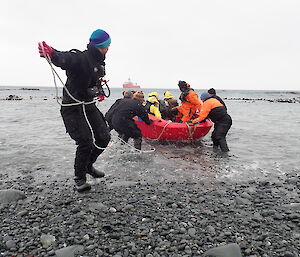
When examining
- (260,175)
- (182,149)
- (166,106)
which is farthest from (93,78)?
(166,106)

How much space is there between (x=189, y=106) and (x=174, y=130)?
5.35ft

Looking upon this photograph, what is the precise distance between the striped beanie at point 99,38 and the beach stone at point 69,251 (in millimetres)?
3072

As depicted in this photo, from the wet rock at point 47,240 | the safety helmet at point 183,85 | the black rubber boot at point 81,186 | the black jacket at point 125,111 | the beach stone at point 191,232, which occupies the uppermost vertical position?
the safety helmet at point 183,85

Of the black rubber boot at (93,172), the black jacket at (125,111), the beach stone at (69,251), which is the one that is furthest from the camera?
the black jacket at (125,111)

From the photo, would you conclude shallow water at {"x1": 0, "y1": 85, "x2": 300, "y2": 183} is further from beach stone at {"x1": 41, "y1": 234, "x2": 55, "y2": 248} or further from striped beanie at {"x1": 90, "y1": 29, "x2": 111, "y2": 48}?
striped beanie at {"x1": 90, "y1": 29, "x2": 111, "y2": 48}

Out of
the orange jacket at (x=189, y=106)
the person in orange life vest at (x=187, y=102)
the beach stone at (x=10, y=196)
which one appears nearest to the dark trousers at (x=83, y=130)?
the beach stone at (x=10, y=196)

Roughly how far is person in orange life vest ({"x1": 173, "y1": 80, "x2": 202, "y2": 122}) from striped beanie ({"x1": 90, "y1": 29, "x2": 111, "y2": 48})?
18.5 feet

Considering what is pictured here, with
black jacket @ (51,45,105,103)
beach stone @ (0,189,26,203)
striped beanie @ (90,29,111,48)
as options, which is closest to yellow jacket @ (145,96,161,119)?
black jacket @ (51,45,105,103)

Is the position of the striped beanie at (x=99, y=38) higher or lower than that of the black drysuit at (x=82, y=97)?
higher

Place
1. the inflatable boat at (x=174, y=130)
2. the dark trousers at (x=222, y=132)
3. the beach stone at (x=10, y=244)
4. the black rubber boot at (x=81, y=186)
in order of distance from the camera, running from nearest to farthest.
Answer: the beach stone at (x=10, y=244) → the black rubber boot at (x=81, y=186) → the dark trousers at (x=222, y=132) → the inflatable boat at (x=174, y=130)

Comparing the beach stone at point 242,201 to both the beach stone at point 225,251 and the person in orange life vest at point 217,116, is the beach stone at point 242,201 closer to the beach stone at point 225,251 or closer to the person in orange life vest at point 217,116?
the beach stone at point 225,251

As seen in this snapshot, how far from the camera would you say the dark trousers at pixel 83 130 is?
442cm

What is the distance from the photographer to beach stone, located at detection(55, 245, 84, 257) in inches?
115

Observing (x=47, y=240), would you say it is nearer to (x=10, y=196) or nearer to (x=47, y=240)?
(x=47, y=240)
